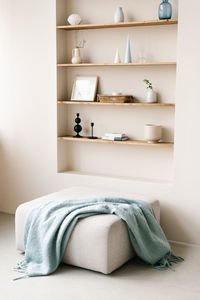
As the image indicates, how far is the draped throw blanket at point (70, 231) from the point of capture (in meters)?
3.55

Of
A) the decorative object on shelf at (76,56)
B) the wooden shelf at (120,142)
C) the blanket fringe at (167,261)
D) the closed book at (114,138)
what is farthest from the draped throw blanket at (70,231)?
the decorative object on shelf at (76,56)

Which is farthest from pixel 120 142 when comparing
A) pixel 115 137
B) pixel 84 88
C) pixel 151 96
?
pixel 84 88

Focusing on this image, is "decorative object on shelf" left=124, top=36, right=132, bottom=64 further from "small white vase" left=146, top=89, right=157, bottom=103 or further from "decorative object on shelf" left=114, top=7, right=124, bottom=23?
"small white vase" left=146, top=89, right=157, bottom=103

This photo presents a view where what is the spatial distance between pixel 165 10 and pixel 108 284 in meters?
2.43

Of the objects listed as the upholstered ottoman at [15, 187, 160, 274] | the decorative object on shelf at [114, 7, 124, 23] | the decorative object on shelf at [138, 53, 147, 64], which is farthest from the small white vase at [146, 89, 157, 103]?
the upholstered ottoman at [15, 187, 160, 274]

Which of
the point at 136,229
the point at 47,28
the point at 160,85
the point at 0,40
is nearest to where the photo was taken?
the point at 136,229

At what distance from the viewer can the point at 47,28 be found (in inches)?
185

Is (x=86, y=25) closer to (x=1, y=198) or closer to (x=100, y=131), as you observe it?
(x=100, y=131)

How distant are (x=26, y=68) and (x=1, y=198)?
60.1 inches

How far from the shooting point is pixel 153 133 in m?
4.31

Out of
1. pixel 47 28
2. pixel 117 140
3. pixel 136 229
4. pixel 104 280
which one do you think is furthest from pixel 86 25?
pixel 104 280

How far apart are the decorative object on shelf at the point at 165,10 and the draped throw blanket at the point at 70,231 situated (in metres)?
1.70

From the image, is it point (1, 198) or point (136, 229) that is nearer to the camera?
point (136, 229)

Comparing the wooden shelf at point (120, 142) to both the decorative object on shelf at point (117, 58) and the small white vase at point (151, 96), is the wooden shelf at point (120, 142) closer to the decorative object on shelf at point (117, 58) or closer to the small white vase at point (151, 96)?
the small white vase at point (151, 96)
